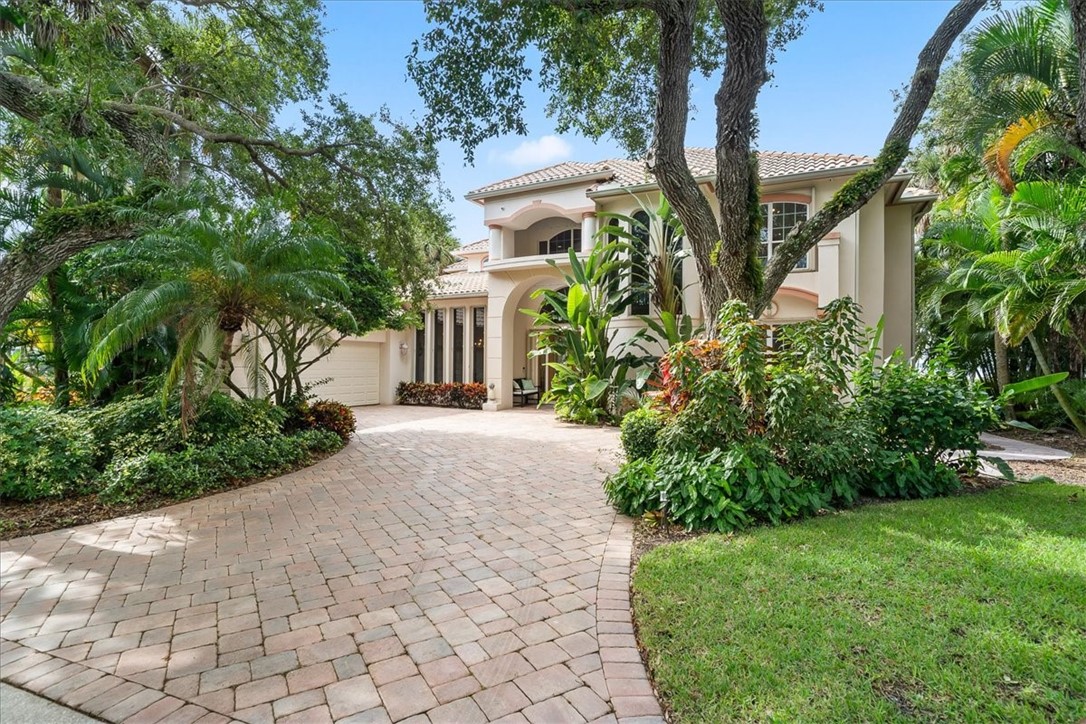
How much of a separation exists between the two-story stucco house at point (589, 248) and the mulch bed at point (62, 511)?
373 inches

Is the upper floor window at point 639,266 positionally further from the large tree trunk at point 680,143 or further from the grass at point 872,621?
the grass at point 872,621

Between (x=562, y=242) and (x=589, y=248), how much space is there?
288 cm

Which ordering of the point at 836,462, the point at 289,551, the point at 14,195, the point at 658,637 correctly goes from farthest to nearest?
the point at 14,195 → the point at 836,462 → the point at 289,551 → the point at 658,637

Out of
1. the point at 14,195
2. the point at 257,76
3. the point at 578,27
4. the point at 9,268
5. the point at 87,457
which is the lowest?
the point at 87,457

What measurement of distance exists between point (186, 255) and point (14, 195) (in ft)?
13.0

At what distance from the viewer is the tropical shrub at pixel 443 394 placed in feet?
58.3

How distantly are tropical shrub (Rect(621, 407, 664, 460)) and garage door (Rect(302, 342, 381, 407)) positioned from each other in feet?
37.2

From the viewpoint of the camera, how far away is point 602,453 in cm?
934

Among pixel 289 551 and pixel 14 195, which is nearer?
pixel 289 551

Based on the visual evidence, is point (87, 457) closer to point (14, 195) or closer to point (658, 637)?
point (14, 195)

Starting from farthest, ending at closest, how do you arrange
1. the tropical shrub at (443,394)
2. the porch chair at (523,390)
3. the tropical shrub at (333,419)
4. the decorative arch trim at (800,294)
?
the porch chair at (523,390) < the tropical shrub at (443,394) < the decorative arch trim at (800,294) < the tropical shrub at (333,419)

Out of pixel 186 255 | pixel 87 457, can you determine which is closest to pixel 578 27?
pixel 186 255

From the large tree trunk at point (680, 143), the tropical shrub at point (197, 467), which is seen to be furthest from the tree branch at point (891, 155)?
the tropical shrub at point (197, 467)

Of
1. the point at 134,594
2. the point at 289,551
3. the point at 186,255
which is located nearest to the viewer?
the point at 134,594
